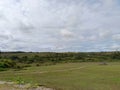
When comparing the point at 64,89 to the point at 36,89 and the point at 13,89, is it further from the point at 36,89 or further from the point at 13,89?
the point at 13,89

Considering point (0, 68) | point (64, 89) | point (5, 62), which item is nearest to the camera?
point (64, 89)

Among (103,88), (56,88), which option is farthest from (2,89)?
(103,88)

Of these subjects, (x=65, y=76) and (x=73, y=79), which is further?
(x=65, y=76)

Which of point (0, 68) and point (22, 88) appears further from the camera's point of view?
point (0, 68)

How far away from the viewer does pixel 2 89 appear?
33.2 metres

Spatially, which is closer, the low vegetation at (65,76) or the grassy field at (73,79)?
the grassy field at (73,79)

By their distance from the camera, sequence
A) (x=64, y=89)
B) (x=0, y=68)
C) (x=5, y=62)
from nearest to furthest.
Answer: (x=64, y=89), (x=0, y=68), (x=5, y=62)

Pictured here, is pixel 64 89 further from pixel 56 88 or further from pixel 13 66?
pixel 13 66

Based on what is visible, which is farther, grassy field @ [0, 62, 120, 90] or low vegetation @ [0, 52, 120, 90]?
low vegetation @ [0, 52, 120, 90]

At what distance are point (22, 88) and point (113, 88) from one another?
11028 millimetres

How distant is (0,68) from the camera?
271 ft

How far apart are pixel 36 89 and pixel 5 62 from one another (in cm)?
6053

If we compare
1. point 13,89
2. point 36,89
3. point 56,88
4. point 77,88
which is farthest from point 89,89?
point 13,89

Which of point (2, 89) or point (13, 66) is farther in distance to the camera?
point (13, 66)
